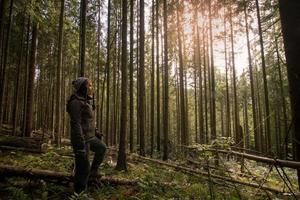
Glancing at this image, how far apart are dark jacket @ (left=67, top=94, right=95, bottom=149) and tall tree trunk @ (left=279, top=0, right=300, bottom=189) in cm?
356

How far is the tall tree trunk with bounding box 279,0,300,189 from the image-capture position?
7.50 feet

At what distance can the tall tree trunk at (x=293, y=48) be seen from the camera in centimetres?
229

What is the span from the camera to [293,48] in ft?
7.80

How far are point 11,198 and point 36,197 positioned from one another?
447mm

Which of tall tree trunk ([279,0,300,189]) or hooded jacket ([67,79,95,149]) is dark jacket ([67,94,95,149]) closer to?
hooded jacket ([67,79,95,149])

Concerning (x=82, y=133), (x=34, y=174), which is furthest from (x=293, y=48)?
(x=34, y=174)

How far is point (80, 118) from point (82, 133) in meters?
0.29

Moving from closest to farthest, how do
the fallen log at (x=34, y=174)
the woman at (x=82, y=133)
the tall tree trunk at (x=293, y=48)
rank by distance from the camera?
the tall tree trunk at (x=293, y=48), the woman at (x=82, y=133), the fallen log at (x=34, y=174)

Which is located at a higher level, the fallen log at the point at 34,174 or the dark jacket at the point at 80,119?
the dark jacket at the point at 80,119

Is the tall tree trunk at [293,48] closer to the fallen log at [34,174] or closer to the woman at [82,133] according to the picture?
the woman at [82,133]

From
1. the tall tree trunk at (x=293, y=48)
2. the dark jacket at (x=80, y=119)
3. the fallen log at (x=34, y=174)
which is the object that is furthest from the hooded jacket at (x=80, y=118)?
the tall tree trunk at (x=293, y=48)

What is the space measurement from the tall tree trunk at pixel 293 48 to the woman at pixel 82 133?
355cm

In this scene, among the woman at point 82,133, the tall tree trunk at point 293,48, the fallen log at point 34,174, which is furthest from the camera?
the fallen log at point 34,174

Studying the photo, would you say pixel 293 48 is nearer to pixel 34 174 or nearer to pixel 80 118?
pixel 80 118
